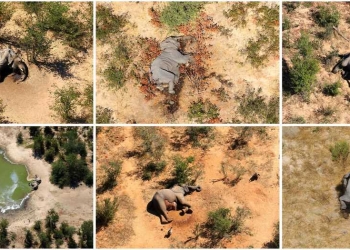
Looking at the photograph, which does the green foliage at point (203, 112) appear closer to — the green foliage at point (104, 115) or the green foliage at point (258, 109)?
the green foliage at point (258, 109)

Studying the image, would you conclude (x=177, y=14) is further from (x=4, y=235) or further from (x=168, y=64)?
(x=4, y=235)

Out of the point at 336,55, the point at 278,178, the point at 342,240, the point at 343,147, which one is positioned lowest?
the point at 342,240

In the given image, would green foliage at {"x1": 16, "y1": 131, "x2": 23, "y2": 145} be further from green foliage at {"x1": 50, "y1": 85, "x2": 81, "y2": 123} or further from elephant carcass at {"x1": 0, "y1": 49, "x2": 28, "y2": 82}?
elephant carcass at {"x1": 0, "y1": 49, "x2": 28, "y2": 82}

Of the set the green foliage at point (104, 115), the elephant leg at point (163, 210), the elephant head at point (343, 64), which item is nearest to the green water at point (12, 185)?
the green foliage at point (104, 115)

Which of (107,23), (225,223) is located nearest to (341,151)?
(225,223)

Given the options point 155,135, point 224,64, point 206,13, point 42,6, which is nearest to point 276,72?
point 224,64

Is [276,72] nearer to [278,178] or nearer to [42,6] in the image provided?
[278,178]

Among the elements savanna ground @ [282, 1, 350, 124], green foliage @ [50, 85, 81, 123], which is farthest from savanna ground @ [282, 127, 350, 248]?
green foliage @ [50, 85, 81, 123]

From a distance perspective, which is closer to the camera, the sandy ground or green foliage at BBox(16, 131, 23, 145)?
the sandy ground
